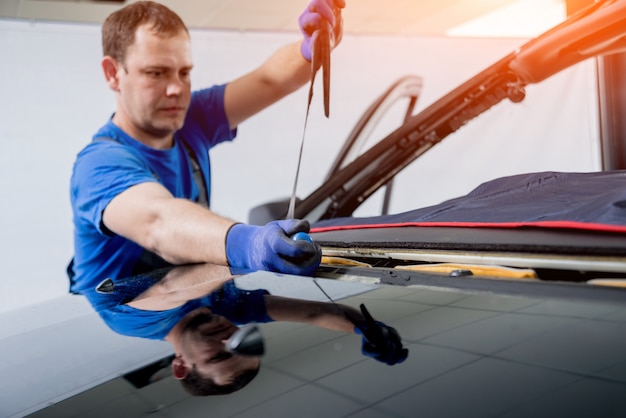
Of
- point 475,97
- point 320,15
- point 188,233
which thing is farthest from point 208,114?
point 475,97

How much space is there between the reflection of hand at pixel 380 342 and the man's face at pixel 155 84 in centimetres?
195

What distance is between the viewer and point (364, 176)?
1.91 meters

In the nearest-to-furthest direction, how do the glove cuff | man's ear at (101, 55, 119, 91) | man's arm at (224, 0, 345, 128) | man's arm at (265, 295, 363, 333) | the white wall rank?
1. man's arm at (265, 295, 363, 333)
2. the glove cuff
3. man's arm at (224, 0, 345, 128)
4. man's ear at (101, 55, 119, 91)
5. the white wall

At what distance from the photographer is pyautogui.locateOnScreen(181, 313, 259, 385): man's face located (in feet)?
2.05

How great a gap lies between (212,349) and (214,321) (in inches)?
3.2

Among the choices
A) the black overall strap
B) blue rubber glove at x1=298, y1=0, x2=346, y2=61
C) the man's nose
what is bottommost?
the black overall strap

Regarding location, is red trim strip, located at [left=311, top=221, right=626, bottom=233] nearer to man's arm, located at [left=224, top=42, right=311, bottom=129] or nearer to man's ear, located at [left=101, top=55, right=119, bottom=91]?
man's arm, located at [left=224, top=42, right=311, bottom=129]

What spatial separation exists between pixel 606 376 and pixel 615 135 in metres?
2.13

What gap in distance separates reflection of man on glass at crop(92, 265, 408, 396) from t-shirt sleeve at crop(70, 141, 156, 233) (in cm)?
86

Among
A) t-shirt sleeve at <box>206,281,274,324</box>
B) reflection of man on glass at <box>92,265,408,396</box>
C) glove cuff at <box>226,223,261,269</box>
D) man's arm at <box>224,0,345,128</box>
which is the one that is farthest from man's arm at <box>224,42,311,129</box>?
t-shirt sleeve at <box>206,281,274,324</box>

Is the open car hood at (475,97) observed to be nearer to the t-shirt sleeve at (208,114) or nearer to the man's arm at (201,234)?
the man's arm at (201,234)

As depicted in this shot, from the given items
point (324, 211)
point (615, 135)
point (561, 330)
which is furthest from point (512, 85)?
point (561, 330)

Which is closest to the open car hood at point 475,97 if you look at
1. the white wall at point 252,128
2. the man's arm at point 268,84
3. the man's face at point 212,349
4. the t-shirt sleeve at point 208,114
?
the man's arm at point 268,84

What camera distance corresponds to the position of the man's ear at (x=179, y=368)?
0.63m
